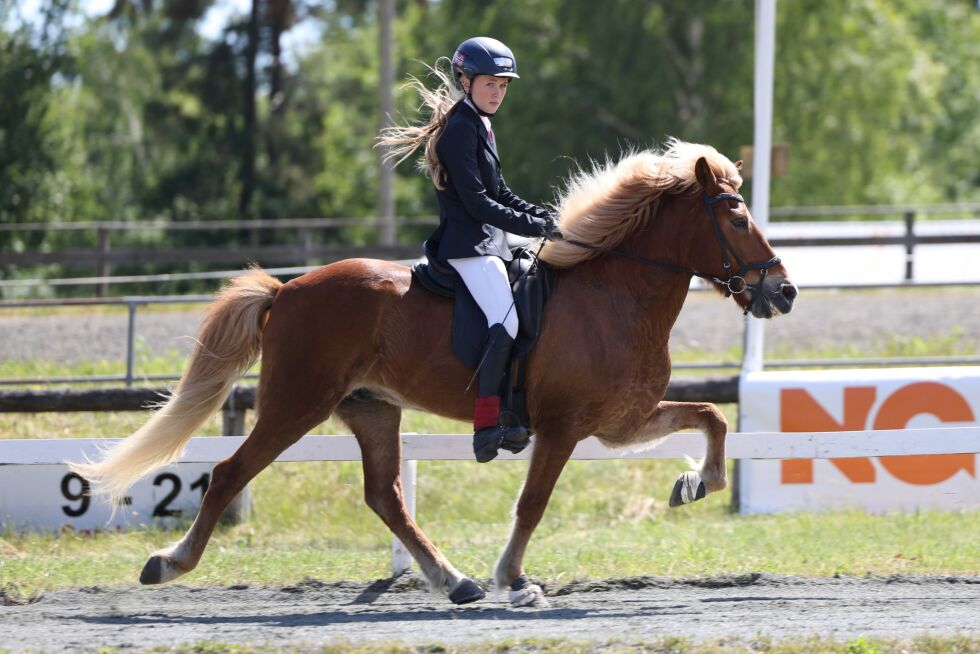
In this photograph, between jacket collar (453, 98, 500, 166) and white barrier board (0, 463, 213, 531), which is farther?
white barrier board (0, 463, 213, 531)

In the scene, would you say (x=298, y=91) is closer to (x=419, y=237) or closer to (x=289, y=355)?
(x=419, y=237)

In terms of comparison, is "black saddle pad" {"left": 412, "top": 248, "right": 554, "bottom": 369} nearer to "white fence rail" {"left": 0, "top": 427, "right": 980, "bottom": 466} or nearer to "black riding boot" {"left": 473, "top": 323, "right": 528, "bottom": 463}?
"black riding boot" {"left": 473, "top": 323, "right": 528, "bottom": 463}

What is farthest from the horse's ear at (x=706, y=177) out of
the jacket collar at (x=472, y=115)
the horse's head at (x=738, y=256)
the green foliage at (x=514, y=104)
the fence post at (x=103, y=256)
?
Answer: the green foliage at (x=514, y=104)

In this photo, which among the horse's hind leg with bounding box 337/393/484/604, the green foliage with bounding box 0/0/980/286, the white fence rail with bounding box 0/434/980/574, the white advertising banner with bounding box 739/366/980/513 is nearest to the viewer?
the horse's hind leg with bounding box 337/393/484/604

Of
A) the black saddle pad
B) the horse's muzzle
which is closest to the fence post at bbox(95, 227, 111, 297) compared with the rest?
the black saddle pad

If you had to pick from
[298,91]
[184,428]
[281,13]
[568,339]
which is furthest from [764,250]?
[298,91]

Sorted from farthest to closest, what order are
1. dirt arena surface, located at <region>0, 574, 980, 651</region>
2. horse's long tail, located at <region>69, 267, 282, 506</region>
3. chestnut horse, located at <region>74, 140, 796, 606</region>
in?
horse's long tail, located at <region>69, 267, 282, 506</region>
chestnut horse, located at <region>74, 140, 796, 606</region>
dirt arena surface, located at <region>0, 574, 980, 651</region>

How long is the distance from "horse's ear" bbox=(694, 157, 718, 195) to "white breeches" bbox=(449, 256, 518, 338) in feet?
3.68

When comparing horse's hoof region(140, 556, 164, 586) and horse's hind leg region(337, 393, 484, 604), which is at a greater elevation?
horse's hind leg region(337, 393, 484, 604)

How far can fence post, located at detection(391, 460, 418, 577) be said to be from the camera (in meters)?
7.15

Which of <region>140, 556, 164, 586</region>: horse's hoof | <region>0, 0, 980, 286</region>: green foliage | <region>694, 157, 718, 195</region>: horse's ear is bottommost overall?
<region>140, 556, 164, 586</region>: horse's hoof

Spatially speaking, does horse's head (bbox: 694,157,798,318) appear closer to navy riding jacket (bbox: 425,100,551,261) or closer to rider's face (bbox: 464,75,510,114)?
navy riding jacket (bbox: 425,100,551,261)

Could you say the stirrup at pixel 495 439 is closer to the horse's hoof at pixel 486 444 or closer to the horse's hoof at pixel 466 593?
the horse's hoof at pixel 486 444

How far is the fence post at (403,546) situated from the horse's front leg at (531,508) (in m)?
0.89
